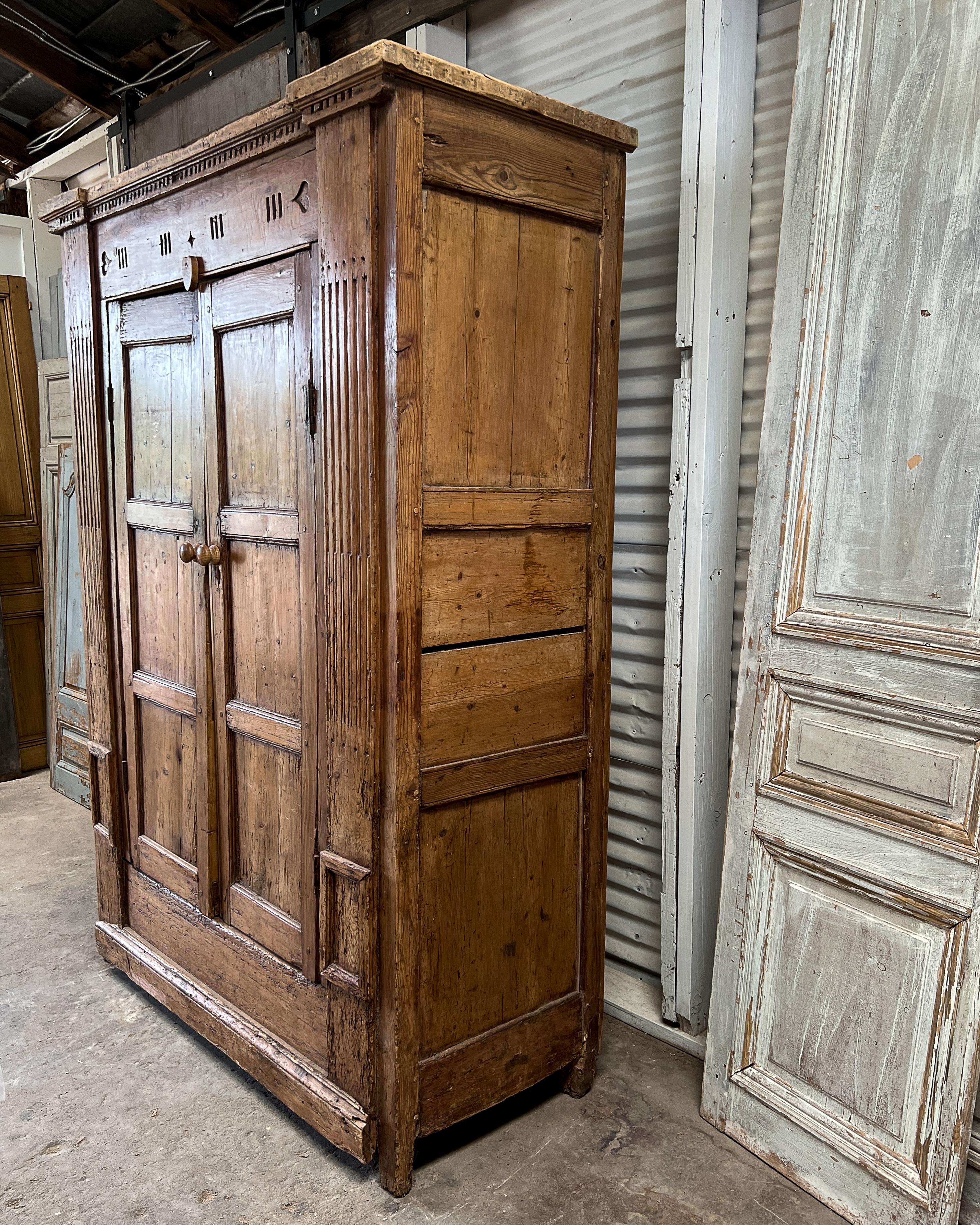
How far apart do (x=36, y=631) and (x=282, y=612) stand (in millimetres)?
3326

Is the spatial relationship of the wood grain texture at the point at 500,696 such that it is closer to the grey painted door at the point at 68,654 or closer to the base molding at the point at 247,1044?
the base molding at the point at 247,1044

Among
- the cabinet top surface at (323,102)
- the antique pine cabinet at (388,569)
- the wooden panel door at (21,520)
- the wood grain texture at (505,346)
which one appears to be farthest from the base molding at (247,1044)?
the wooden panel door at (21,520)

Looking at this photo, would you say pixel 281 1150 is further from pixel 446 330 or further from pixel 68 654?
pixel 68 654

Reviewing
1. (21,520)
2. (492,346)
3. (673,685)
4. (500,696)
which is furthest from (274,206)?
(21,520)

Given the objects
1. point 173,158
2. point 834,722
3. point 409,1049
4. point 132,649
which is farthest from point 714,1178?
point 173,158

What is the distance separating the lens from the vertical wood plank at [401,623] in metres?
1.76

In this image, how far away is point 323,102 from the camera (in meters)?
1.84

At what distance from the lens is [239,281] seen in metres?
2.21

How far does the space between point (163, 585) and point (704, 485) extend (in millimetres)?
1552

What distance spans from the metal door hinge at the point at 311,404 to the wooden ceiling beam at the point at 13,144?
4648 mm

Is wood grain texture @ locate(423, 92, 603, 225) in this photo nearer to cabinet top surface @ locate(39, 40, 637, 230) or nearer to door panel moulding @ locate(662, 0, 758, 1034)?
cabinet top surface @ locate(39, 40, 637, 230)

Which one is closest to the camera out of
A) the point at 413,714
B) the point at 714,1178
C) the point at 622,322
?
the point at 413,714

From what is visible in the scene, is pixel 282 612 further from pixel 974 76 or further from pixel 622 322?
pixel 974 76

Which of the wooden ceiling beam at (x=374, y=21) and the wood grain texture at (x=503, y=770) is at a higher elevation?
the wooden ceiling beam at (x=374, y=21)
